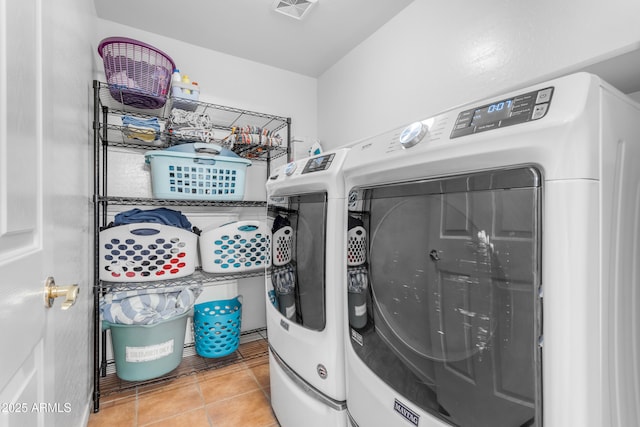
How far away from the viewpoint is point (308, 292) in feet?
4.03

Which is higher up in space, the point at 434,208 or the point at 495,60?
the point at 495,60

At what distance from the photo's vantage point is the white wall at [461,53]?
3.56 ft

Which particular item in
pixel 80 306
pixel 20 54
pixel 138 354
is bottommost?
pixel 138 354

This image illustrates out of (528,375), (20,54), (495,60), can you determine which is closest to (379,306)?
(528,375)

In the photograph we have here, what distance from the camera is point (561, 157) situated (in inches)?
19.4

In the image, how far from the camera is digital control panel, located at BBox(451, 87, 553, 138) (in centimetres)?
54

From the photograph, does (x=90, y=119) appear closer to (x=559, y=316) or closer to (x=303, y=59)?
(x=303, y=59)

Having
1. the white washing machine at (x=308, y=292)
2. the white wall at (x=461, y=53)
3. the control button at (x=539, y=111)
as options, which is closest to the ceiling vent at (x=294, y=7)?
the white wall at (x=461, y=53)

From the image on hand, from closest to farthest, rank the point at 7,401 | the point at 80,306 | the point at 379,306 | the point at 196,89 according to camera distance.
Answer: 1. the point at 7,401
2. the point at 379,306
3. the point at 80,306
4. the point at 196,89

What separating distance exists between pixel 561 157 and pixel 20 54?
96 cm

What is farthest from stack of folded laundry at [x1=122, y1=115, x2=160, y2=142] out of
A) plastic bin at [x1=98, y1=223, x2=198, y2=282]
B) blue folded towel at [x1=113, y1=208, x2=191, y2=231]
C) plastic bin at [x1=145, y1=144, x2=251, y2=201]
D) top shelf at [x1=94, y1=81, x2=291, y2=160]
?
plastic bin at [x1=98, y1=223, x2=198, y2=282]

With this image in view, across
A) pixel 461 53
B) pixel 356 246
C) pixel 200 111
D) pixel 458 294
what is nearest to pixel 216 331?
pixel 356 246

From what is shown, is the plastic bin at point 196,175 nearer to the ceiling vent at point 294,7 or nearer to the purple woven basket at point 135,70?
the purple woven basket at point 135,70

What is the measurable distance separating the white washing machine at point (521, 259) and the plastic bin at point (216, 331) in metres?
1.48
